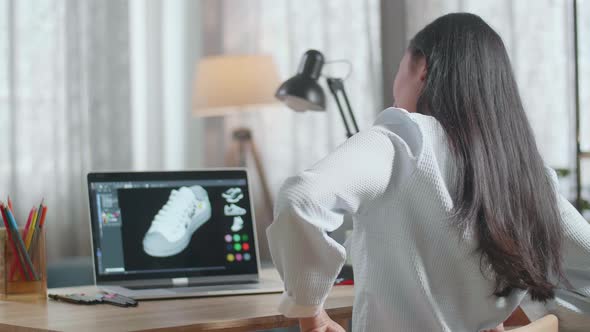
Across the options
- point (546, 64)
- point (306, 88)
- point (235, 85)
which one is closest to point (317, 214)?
point (306, 88)

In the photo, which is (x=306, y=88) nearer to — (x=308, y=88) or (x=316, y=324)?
(x=308, y=88)

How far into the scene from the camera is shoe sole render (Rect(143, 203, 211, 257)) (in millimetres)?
1956

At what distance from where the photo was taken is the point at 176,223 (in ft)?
6.48

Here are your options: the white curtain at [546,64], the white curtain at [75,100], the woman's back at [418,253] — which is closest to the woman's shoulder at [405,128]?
the woman's back at [418,253]

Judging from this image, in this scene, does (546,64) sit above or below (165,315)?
above

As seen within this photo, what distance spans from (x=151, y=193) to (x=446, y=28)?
0.84 m

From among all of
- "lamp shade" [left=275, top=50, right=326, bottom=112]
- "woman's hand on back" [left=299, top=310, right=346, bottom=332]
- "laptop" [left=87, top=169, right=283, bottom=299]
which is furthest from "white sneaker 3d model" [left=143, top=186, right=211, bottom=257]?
"woman's hand on back" [left=299, top=310, right=346, bottom=332]

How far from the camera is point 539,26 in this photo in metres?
3.38

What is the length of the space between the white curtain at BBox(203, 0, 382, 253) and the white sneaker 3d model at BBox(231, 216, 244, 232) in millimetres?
1859

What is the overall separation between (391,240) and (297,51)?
113 inches

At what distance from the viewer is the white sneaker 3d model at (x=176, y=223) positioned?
1.96 meters

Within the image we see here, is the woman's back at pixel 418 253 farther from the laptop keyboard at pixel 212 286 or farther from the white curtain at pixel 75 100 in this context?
the white curtain at pixel 75 100

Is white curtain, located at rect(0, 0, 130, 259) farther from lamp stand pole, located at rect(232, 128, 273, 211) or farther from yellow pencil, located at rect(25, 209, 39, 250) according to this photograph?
yellow pencil, located at rect(25, 209, 39, 250)

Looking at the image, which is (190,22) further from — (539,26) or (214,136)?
(539,26)
